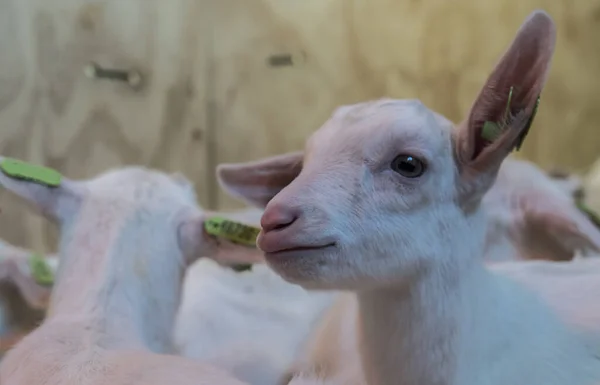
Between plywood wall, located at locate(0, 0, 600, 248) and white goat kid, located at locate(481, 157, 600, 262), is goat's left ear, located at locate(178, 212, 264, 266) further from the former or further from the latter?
plywood wall, located at locate(0, 0, 600, 248)

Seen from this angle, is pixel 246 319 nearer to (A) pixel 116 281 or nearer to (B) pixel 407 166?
(A) pixel 116 281

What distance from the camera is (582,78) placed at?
3000 mm

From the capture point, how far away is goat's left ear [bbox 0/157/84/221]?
1670 millimetres

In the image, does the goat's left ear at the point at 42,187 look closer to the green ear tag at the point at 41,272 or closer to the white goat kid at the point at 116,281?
the white goat kid at the point at 116,281

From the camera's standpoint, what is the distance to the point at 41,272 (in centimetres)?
201

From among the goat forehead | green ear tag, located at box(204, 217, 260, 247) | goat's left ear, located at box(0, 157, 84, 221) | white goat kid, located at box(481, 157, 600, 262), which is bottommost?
white goat kid, located at box(481, 157, 600, 262)

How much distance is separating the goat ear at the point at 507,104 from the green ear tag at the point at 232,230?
558mm

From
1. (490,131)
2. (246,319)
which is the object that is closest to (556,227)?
(490,131)

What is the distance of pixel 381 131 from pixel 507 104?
23cm

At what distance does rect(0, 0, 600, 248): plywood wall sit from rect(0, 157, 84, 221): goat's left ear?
100 centimetres

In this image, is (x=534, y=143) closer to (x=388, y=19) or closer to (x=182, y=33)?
(x=388, y=19)

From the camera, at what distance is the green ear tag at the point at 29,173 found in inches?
65.4

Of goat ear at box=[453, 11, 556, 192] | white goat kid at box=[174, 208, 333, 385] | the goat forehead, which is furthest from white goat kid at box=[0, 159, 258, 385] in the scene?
goat ear at box=[453, 11, 556, 192]

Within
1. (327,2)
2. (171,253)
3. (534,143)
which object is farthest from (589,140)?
(171,253)
